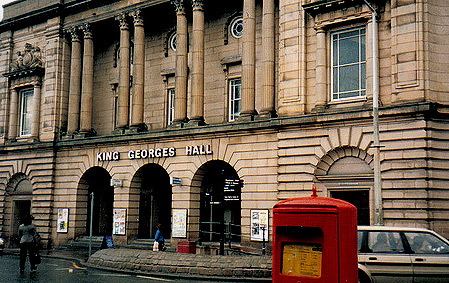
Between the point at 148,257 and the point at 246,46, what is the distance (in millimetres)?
13646

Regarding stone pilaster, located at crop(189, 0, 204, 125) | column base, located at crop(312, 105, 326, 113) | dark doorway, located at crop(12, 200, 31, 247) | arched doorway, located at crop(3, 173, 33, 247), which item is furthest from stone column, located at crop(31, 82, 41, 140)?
column base, located at crop(312, 105, 326, 113)

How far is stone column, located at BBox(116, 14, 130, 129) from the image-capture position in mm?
33344

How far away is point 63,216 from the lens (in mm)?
35156

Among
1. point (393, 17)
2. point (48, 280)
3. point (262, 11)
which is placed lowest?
point (48, 280)

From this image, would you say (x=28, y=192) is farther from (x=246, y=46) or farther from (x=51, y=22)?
(x=246, y=46)

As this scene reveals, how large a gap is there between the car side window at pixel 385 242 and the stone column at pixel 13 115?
106 feet

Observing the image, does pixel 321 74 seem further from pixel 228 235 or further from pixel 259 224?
pixel 228 235

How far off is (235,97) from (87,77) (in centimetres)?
1106

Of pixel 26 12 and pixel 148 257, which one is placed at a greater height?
pixel 26 12

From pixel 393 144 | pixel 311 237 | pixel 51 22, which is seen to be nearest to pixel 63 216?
pixel 51 22

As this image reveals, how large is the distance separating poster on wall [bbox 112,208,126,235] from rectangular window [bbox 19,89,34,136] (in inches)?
→ 449

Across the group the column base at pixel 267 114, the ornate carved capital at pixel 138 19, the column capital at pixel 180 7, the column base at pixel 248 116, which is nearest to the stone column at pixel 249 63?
the column base at pixel 248 116

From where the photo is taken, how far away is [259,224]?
2603cm

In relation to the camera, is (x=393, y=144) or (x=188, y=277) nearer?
(x=188, y=277)
